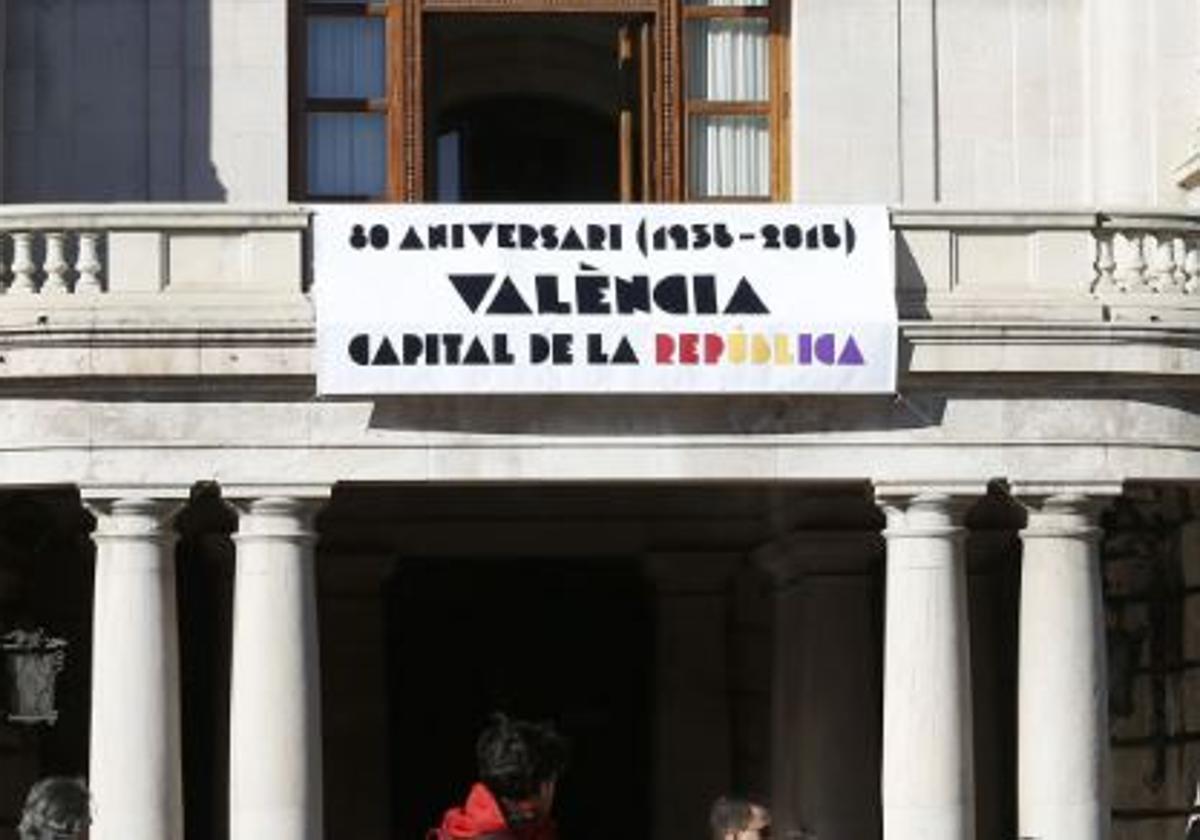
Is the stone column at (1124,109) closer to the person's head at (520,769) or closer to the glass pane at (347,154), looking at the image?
the glass pane at (347,154)

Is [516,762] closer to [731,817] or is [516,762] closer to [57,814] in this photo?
[731,817]

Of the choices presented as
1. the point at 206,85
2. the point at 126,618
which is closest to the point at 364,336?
the point at 126,618

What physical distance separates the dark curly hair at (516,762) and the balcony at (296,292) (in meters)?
12.5

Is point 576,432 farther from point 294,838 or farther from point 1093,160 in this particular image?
point 1093,160

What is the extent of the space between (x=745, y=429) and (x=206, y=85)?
24.0 ft

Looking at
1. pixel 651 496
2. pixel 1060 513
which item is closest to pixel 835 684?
pixel 651 496

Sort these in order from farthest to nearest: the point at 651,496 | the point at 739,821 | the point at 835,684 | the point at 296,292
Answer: the point at 651,496, the point at 835,684, the point at 296,292, the point at 739,821

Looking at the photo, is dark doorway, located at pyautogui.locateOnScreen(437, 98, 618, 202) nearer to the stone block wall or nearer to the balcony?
the stone block wall

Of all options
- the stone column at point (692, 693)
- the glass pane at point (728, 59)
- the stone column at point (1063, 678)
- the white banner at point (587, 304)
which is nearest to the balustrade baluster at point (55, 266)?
the white banner at point (587, 304)

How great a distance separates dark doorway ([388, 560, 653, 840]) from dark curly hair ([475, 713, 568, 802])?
22.5m

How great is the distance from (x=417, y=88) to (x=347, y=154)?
92 centimetres

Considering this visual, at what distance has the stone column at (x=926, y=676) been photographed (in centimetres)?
3372

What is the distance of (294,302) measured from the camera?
111 ft

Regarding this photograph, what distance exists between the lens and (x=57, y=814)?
1845 cm
